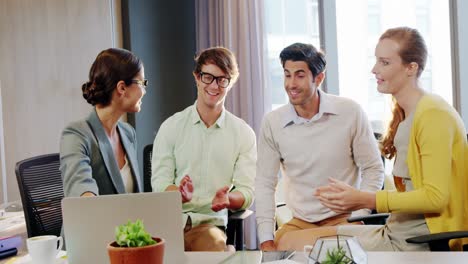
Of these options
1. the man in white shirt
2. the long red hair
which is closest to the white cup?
the man in white shirt

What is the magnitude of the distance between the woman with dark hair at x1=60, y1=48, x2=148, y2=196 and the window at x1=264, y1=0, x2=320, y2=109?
2.10 m

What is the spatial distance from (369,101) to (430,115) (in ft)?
7.55

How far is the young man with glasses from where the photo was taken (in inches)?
101

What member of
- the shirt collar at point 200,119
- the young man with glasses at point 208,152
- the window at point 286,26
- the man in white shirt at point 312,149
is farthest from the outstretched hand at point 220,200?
the window at point 286,26

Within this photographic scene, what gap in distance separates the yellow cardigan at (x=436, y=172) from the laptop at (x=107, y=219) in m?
0.82

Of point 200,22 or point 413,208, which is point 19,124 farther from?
point 413,208

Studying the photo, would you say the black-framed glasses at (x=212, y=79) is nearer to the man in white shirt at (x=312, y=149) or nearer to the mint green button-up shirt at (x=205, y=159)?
the mint green button-up shirt at (x=205, y=159)

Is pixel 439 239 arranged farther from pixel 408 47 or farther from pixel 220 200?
pixel 220 200

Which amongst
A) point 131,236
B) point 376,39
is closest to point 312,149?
point 131,236

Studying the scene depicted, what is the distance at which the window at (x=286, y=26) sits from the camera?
4.26 meters

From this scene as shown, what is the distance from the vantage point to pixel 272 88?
14.5ft

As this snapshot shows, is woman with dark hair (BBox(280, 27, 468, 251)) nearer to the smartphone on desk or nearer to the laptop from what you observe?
the smartphone on desk

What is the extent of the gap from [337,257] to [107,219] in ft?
1.91

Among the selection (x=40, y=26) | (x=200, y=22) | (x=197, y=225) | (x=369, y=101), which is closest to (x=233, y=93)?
(x=200, y=22)
